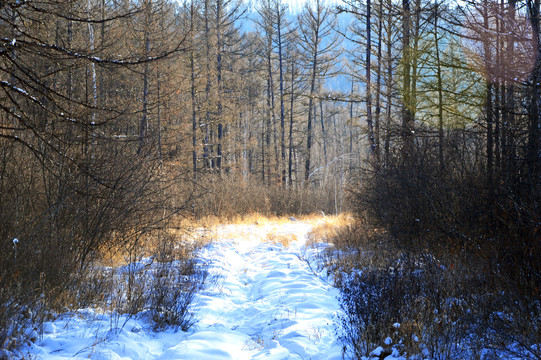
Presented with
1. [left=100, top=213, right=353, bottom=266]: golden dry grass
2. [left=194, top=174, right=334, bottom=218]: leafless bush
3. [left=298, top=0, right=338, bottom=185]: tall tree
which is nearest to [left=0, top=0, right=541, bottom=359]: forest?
[left=100, top=213, right=353, bottom=266]: golden dry grass

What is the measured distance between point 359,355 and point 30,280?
11.5 ft

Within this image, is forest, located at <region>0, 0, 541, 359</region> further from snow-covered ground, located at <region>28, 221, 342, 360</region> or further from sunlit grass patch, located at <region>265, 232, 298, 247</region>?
sunlit grass patch, located at <region>265, 232, 298, 247</region>

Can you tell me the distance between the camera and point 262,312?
564 cm

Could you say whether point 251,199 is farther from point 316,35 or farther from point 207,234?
point 316,35

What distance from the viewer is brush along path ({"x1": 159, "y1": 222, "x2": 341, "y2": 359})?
4.12 metres

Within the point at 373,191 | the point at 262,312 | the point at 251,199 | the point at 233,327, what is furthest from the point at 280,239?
the point at 251,199

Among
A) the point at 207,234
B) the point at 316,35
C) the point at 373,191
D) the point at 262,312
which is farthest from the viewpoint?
the point at 316,35

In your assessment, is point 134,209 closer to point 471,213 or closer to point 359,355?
point 359,355

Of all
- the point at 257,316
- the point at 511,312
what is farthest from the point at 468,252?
the point at 257,316

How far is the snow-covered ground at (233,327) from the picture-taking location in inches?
144

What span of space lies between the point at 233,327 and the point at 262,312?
0.72 m

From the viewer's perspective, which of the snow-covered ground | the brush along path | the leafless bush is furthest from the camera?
the leafless bush

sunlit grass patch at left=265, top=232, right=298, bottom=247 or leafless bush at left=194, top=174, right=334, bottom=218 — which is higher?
leafless bush at left=194, top=174, right=334, bottom=218

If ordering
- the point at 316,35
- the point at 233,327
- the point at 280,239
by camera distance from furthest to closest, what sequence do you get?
the point at 316,35, the point at 280,239, the point at 233,327
